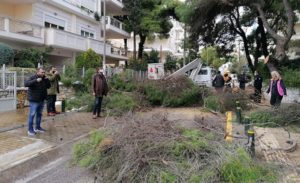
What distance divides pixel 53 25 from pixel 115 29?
10.2 meters

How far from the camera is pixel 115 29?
117 ft

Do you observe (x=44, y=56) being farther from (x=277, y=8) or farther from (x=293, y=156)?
(x=293, y=156)

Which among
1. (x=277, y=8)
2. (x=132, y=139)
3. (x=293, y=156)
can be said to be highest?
(x=277, y=8)

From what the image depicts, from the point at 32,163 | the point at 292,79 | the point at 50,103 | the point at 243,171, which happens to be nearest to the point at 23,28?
the point at 50,103

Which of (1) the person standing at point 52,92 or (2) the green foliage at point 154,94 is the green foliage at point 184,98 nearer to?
(2) the green foliage at point 154,94

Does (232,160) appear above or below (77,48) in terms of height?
below

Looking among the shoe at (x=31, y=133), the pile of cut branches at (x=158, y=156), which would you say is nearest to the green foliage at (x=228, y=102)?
the shoe at (x=31, y=133)

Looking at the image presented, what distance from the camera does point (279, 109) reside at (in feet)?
35.3

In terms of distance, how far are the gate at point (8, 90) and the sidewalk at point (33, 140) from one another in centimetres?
70

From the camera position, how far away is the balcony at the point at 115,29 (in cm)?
3430

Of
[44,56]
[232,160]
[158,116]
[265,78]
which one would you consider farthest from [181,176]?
[265,78]

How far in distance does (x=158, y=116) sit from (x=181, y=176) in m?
2.08

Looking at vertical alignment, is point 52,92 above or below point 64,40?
below

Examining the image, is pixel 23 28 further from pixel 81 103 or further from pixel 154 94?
pixel 154 94
